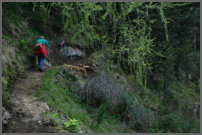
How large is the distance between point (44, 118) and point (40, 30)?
26.7 ft

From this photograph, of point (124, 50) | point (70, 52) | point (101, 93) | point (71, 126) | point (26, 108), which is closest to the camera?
point (124, 50)

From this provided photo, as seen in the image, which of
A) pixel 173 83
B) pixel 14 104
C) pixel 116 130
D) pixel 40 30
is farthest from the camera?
pixel 173 83

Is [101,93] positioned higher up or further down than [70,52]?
further down

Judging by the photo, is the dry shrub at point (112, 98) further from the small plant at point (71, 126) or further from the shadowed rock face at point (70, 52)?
the shadowed rock face at point (70, 52)

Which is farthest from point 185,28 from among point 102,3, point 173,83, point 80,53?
point 102,3

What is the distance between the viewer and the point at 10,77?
5.51m

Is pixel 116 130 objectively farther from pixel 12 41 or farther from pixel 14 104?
pixel 12 41

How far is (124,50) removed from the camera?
3809 millimetres

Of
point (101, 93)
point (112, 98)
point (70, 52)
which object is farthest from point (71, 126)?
point (70, 52)

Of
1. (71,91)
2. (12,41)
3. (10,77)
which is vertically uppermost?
(12,41)

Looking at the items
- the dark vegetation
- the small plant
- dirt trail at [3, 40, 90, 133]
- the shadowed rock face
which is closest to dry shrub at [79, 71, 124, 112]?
Result: the dark vegetation

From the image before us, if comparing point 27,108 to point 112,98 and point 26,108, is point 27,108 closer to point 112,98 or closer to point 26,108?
point 26,108

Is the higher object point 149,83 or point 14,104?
point 14,104

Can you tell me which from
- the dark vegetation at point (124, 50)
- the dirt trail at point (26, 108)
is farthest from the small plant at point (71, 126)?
the dark vegetation at point (124, 50)
